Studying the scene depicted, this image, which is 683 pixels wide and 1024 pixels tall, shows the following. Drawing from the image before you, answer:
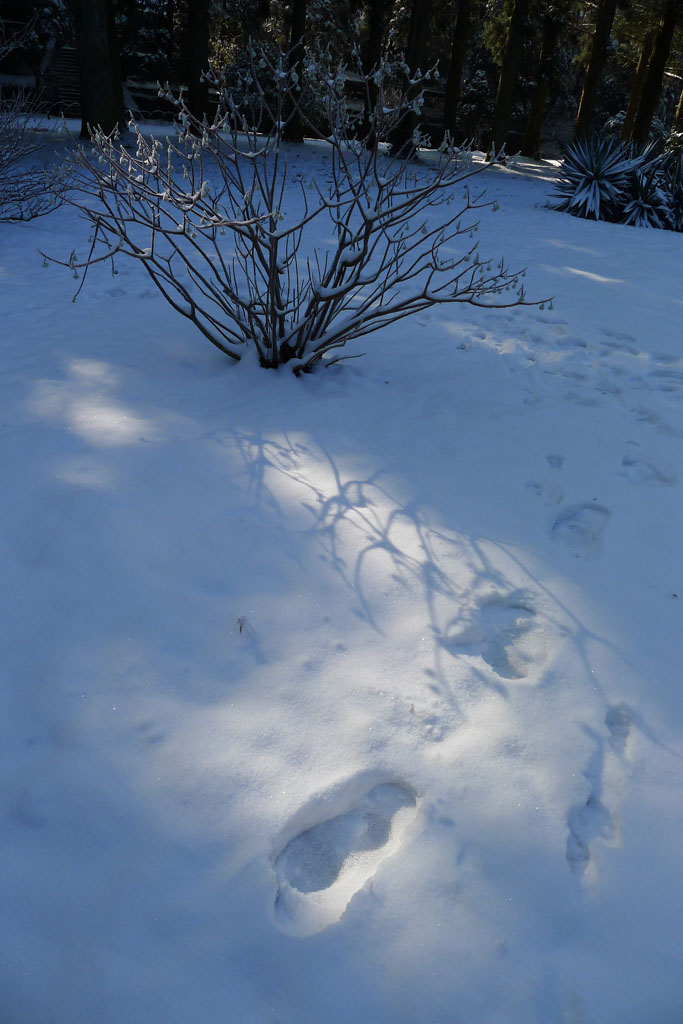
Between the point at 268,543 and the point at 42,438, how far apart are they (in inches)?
51.1

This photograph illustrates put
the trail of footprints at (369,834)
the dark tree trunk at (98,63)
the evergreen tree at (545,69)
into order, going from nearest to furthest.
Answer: the trail of footprints at (369,834) → the dark tree trunk at (98,63) → the evergreen tree at (545,69)

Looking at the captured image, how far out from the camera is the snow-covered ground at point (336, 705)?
59.4 inches

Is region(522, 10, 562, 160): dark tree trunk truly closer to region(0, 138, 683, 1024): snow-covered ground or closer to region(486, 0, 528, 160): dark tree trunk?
region(486, 0, 528, 160): dark tree trunk

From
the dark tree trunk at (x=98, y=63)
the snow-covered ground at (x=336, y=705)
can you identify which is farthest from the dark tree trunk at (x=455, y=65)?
the snow-covered ground at (x=336, y=705)

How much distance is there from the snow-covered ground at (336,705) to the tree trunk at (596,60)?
13.2 meters

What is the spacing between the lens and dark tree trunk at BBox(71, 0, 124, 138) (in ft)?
33.7

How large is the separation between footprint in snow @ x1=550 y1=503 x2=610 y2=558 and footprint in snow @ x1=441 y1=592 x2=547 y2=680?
0.41 metres

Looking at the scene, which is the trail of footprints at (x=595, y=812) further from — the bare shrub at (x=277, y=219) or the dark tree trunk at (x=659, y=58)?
the dark tree trunk at (x=659, y=58)

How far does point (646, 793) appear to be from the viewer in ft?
5.94

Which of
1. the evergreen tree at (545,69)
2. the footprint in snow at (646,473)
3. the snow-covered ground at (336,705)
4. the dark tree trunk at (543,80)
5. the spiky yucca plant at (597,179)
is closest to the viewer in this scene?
the snow-covered ground at (336,705)

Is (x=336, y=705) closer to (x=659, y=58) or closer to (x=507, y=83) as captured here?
(x=659, y=58)

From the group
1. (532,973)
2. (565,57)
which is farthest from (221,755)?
(565,57)

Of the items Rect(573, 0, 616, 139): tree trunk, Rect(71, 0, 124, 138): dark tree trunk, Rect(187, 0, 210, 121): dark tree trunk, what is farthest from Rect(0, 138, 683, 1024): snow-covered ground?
Rect(573, 0, 616, 139): tree trunk

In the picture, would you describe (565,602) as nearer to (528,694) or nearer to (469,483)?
(528,694)
